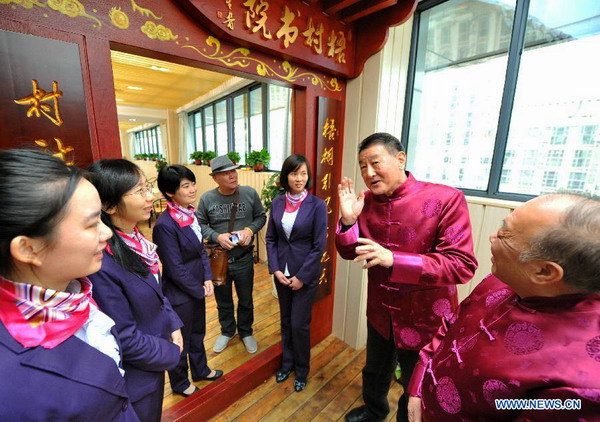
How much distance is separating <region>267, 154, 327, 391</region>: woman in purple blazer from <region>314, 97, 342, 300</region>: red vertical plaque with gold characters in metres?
0.22

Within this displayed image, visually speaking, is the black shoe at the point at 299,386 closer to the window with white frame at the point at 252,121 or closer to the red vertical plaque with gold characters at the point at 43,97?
the red vertical plaque with gold characters at the point at 43,97

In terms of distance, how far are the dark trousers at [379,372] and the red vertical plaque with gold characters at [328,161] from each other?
660 mm

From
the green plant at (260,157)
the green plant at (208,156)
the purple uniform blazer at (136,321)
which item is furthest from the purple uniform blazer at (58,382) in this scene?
the green plant at (208,156)

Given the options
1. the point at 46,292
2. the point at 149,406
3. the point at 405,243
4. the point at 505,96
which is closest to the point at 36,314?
the point at 46,292

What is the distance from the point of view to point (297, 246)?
177cm

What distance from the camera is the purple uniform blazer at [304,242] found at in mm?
1727

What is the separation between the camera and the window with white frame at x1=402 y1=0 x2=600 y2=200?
1.51 meters

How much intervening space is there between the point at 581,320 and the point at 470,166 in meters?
1.68

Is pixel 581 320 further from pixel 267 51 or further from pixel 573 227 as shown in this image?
pixel 267 51

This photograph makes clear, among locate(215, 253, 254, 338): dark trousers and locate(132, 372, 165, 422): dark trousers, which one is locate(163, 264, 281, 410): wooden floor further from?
locate(132, 372, 165, 422): dark trousers

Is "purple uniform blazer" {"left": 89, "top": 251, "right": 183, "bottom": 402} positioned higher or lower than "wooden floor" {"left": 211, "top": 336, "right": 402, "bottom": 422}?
higher

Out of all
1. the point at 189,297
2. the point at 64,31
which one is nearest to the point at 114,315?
the point at 189,297

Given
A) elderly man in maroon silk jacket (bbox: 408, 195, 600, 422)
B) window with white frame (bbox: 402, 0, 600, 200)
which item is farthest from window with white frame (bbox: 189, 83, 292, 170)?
elderly man in maroon silk jacket (bbox: 408, 195, 600, 422)

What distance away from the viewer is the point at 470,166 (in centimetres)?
197
